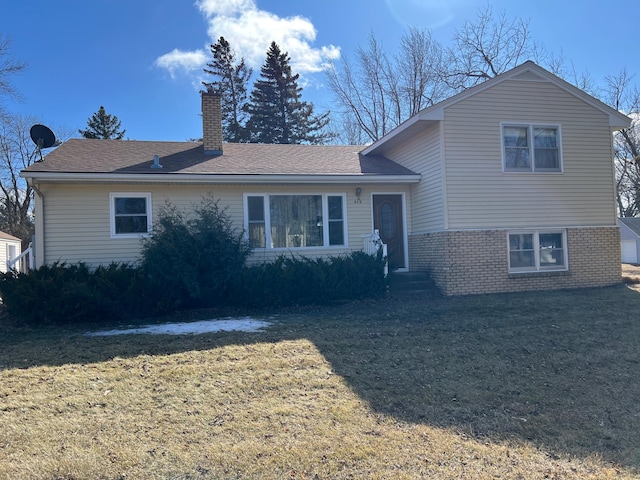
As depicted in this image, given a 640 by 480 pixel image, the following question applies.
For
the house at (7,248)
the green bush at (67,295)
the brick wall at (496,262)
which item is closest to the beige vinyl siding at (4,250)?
the house at (7,248)

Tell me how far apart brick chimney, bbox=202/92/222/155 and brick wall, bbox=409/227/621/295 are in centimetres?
601

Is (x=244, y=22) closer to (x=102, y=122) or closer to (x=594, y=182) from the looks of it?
(x=594, y=182)

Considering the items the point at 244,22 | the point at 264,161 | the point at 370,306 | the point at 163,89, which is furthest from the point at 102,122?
the point at 370,306

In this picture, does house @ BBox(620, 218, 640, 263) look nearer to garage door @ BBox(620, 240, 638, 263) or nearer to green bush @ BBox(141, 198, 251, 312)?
garage door @ BBox(620, 240, 638, 263)

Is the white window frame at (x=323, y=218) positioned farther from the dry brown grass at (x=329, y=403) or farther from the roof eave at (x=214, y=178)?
the dry brown grass at (x=329, y=403)

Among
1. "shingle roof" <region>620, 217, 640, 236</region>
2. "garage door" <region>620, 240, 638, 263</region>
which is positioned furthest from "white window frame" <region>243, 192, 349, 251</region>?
→ "garage door" <region>620, 240, 638, 263</region>

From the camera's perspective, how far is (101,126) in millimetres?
32594

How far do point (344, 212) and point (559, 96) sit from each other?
19.9 ft

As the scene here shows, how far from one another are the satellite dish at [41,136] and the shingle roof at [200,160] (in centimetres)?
28

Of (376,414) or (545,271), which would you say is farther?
(545,271)

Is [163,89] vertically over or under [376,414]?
over

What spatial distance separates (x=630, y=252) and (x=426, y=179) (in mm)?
25404

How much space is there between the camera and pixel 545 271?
36.7ft

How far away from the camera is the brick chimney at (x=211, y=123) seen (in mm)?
12570
